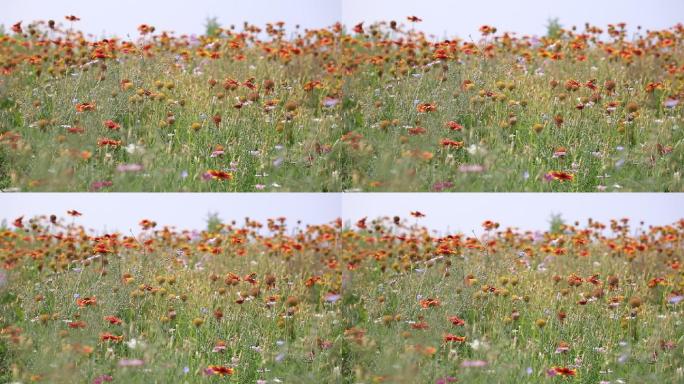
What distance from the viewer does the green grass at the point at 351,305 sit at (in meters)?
4.12

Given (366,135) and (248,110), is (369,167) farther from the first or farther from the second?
(248,110)

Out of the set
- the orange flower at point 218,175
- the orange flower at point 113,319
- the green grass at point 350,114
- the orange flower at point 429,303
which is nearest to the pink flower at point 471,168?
the green grass at point 350,114

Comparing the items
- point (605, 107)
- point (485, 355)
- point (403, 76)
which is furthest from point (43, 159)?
point (605, 107)

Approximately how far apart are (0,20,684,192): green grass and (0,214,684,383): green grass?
0.27 meters

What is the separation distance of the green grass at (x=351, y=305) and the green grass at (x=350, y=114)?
27 cm

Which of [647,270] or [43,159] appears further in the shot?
[647,270]

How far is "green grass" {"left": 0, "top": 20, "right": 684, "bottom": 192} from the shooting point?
4117mm

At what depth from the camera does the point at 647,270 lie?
14.2 feet

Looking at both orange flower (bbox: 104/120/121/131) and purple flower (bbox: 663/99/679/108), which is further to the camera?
purple flower (bbox: 663/99/679/108)

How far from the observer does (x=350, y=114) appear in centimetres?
430

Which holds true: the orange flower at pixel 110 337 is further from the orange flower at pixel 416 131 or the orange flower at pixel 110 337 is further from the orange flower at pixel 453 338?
the orange flower at pixel 416 131

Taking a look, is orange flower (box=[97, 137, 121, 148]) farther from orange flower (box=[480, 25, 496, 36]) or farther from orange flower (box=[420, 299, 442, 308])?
orange flower (box=[480, 25, 496, 36])

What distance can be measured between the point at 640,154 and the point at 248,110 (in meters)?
1.85

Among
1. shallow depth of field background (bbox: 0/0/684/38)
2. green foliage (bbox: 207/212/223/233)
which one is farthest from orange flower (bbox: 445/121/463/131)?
green foliage (bbox: 207/212/223/233)
